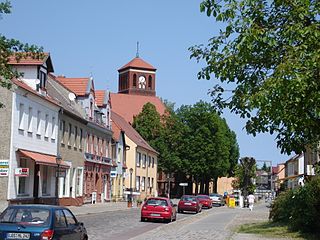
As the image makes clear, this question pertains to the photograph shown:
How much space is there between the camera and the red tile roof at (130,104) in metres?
117

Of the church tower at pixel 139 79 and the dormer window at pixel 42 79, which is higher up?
the church tower at pixel 139 79

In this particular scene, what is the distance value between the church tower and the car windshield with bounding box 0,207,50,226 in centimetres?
11954

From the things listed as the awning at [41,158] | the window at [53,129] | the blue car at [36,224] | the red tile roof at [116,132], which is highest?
the red tile roof at [116,132]

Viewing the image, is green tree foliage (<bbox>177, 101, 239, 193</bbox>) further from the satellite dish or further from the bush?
the bush

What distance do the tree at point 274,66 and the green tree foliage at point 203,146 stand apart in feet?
241

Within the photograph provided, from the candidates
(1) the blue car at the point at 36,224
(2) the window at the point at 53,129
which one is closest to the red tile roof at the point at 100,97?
(2) the window at the point at 53,129

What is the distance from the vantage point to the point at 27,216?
43.4 ft

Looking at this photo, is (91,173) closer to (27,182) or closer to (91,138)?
(91,138)

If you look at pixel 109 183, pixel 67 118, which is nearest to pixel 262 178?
pixel 109 183

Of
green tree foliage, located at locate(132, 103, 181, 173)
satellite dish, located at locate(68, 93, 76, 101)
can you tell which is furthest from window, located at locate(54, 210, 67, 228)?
green tree foliage, located at locate(132, 103, 181, 173)

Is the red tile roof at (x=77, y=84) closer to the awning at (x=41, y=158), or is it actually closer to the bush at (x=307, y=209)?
the awning at (x=41, y=158)

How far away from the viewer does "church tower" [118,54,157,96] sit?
5251 inches

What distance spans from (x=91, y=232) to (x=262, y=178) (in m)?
134

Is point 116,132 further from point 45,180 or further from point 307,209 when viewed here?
point 307,209
